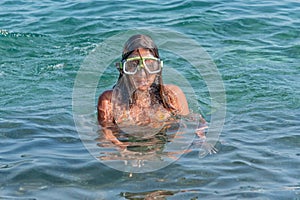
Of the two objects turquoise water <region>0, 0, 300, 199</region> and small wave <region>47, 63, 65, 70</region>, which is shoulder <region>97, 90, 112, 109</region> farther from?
small wave <region>47, 63, 65, 70</region>

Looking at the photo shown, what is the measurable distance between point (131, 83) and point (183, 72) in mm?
3313

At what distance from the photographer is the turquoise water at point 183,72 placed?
4660 millimetres

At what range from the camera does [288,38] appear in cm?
1087

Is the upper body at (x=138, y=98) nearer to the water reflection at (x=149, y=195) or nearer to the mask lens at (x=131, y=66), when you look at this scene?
the mask lens at (x=131, y=66)

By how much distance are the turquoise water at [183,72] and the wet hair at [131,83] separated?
78 centimetres

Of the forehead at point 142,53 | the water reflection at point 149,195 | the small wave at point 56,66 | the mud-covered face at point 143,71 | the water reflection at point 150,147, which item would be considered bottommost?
the water reflection at point 149,195

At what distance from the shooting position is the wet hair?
5848 mm

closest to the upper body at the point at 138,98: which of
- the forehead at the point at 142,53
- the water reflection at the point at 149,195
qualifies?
the forehead at the point at 142,53

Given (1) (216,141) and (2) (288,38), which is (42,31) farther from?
(1) (216,141)

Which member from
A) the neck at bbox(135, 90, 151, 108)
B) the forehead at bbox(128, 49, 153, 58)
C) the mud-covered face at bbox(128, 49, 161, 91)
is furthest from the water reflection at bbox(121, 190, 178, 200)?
the neck at bbox(135, 90, 151, 108)

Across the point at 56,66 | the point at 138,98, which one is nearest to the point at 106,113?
the point at 138,98

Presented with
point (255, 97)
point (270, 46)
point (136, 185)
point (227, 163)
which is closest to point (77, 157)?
point (136, 185)

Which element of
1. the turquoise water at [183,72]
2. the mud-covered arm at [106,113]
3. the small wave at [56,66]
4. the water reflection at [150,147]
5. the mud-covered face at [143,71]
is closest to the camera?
the turquoise water at [183,72]

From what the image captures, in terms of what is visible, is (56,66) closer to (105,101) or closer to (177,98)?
(105,101)
